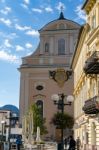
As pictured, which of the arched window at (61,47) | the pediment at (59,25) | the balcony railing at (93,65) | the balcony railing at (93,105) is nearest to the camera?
the balcony railing at (93,105)

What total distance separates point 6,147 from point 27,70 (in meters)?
47.3

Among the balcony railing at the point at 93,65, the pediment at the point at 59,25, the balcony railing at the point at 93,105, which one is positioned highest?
the pediment at the point at 59,25

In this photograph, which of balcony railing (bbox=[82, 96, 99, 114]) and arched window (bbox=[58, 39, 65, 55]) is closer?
balcony railing (bbox=[82, 96, 99, 114])

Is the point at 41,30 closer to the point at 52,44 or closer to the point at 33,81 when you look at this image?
the point at 52,44

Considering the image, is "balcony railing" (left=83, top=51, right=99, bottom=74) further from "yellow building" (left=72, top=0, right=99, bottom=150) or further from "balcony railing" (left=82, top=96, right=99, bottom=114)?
"balcony railing" (left=82, top=96, right=99, bottom=114)

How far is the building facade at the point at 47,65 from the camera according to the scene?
7031 cm

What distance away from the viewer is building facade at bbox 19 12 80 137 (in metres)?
70.3

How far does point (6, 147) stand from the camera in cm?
2467

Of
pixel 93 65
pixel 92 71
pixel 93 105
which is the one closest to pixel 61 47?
pixel 92 71

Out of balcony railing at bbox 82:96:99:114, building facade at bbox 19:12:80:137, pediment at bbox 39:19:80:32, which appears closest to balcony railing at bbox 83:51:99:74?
balcony railing at bbox 82:96:99:114

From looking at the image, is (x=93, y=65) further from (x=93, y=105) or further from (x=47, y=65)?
(x=47, y=65)

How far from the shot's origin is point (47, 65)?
71500mm

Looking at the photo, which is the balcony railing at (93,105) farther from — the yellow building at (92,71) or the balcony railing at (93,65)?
the balcony railing at (93,65)

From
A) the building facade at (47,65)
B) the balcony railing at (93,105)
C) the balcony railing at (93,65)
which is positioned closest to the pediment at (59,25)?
the building facade at (47,65)
